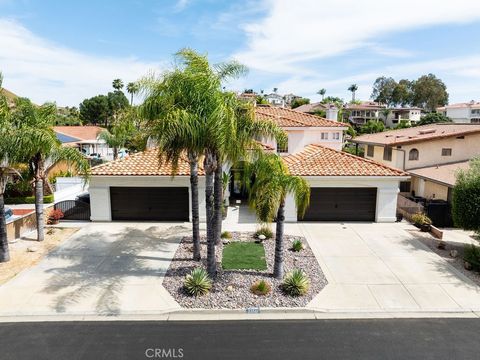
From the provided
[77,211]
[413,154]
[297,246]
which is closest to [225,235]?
[297,246]

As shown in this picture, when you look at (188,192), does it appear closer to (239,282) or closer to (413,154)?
(239,282)

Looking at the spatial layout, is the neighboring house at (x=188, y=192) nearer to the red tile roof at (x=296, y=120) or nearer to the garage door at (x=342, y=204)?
the garage door at (x=342, y=204)

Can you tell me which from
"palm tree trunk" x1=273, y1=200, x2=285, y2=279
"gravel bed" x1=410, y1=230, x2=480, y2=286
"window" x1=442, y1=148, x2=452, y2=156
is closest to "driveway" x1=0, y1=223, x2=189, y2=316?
"palm tree trunk" x1=273, y1=200, x2=285, y2=279

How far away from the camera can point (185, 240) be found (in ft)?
53.9

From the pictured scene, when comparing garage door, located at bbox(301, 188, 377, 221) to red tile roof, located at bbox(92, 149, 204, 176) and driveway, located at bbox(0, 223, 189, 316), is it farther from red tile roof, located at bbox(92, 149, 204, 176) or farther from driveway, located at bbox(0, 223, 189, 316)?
driveway, located at bbox(0, 223, 189, 316)

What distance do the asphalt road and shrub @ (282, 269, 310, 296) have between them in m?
1.27

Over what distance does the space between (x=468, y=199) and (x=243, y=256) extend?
9.50 meters

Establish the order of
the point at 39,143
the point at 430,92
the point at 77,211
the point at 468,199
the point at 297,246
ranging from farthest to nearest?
the point at 430,92 < the point at 77,211 < the point at 297,246 < the point at 468,199 < the point at 39,143

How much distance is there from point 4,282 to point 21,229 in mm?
5253

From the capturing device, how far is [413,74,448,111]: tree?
98.5 m

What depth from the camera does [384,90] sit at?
110000 millimetres

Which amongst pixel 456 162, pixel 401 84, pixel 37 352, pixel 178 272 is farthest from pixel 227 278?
pixel 401 84

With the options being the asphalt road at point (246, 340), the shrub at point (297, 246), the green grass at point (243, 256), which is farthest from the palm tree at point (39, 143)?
the shrub at point (297, 246)

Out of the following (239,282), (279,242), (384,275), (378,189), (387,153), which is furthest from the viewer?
(387,153)
